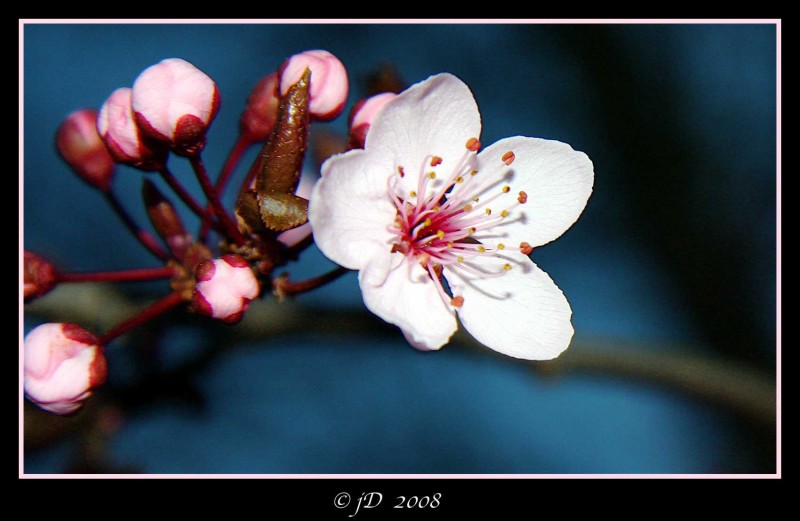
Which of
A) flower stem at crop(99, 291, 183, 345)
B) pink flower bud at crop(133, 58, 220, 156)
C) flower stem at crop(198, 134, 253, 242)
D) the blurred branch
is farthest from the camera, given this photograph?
the blurred branch

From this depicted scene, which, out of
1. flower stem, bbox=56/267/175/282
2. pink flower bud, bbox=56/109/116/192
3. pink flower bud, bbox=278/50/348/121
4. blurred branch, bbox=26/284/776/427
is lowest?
blurred branch, bbox=26/284/776/427

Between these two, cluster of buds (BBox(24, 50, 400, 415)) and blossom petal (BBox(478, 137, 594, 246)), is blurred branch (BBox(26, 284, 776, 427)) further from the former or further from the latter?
blossom petal (BBox(478, 137, 594, 246))

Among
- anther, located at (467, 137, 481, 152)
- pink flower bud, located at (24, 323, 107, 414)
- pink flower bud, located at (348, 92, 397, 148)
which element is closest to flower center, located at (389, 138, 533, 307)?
anther, located at (467, 137, 481, 152)

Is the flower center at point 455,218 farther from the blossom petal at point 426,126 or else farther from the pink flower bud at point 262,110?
the pink flower bud at point 262,110

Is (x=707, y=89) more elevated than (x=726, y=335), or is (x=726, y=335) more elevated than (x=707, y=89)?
(x=707, y=89)

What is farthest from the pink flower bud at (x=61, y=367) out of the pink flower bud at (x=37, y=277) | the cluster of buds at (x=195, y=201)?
the pink flower bud at (x=37, y=277)

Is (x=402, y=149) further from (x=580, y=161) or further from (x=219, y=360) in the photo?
(x=219, y=360)

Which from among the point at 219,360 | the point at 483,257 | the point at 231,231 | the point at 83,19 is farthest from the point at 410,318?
the point at 219,360

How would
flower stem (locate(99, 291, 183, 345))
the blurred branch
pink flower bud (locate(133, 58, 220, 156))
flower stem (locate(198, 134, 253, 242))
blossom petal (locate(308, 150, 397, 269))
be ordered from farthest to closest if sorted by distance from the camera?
the blurred branch
flower stem (locate(198, 134, 253, 242))
flower stem (locate(99, 291, 183, 345))
pink flower bud (locate(133, 58, 220, 156))
blossom petal (locate(308, 150, 397, 269))
